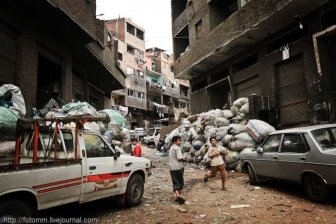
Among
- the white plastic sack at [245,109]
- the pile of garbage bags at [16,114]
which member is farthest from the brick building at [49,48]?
the white plastic sack at [245,109]

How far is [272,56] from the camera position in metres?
14.7

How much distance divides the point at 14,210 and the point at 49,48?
31.8 ft

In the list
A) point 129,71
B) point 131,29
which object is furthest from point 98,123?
point 131,29

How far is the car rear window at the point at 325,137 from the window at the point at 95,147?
14.2 feet

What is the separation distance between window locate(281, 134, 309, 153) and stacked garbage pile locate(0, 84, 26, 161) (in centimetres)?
596

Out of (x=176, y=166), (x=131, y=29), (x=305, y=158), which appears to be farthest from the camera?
(x=131, y=29)

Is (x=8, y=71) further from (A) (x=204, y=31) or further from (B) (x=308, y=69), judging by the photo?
(A) (x=204, y=31)

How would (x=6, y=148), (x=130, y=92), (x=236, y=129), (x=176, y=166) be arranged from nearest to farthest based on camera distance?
(x=6, y=148)
(x=176, y=166)
(x=236, y=129)
(x=130, y=92)

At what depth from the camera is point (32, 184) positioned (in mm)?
4777

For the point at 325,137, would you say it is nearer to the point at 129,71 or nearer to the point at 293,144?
the point at 293,144

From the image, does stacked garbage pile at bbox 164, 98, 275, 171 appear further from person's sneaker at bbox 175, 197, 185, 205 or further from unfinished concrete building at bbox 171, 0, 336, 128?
person's sneaker at bbox 175, 197, 185, 205

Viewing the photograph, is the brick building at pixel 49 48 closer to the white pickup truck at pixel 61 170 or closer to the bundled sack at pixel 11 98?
the bundled sack at pixel 11 98

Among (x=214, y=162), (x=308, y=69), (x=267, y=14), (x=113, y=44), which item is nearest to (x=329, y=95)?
(x=308, y=69)

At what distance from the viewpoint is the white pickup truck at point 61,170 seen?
15.1ft
